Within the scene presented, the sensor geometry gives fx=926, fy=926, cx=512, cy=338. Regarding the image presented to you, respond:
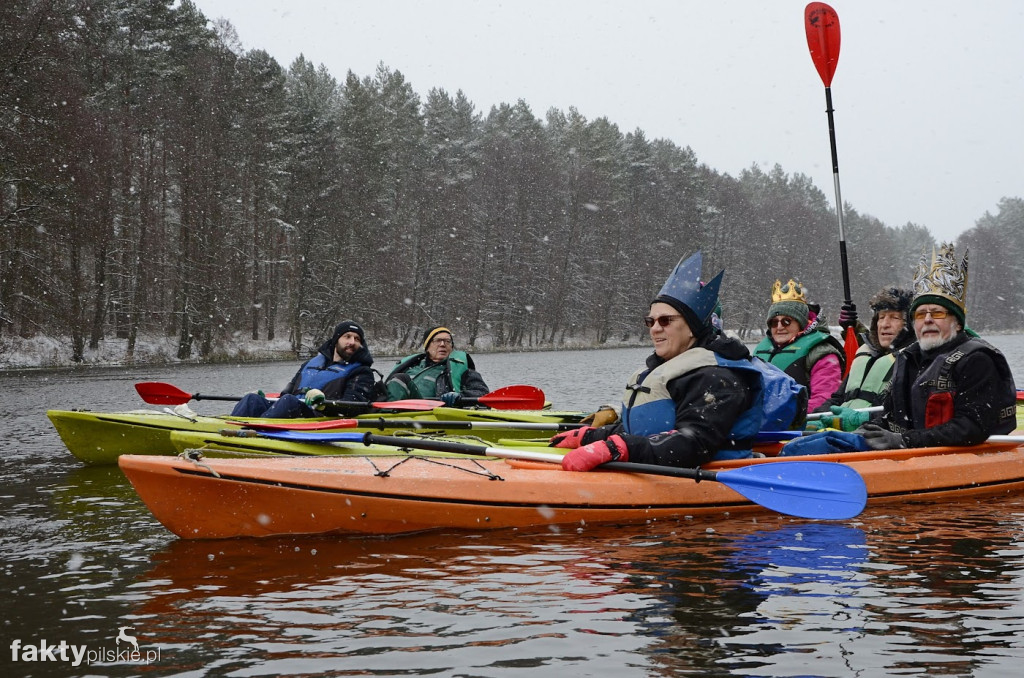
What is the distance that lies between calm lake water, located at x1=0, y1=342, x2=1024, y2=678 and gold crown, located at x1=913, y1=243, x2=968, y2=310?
54.4 inches

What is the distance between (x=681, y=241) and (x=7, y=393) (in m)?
38.8

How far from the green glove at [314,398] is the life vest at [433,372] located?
1571 millimetres

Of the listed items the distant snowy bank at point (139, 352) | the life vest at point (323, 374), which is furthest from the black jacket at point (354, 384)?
the distant snowy bank at point (139, 352)

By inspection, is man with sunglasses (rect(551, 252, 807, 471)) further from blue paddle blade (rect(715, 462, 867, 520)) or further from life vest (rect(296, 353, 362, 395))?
life vest (rect(296, 353, 362, 395))

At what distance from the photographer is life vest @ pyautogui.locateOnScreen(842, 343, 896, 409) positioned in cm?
732

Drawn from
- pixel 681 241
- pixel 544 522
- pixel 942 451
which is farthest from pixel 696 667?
pixel 681 241

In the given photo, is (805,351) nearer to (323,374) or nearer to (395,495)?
(395,495)

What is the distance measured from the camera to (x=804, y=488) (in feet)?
16.1

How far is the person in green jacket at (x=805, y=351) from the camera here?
7957mm

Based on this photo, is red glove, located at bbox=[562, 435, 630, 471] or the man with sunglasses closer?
the man with sunglasses

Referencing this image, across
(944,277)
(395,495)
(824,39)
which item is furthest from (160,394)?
(824,39)

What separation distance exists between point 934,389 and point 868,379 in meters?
1.47

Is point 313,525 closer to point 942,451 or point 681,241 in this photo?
point 942,451

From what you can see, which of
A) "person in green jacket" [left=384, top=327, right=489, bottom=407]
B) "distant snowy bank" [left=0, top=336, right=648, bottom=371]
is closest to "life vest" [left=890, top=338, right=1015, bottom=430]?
"person in green jacket" [left=384, top=327, right=489, bottom=407]
